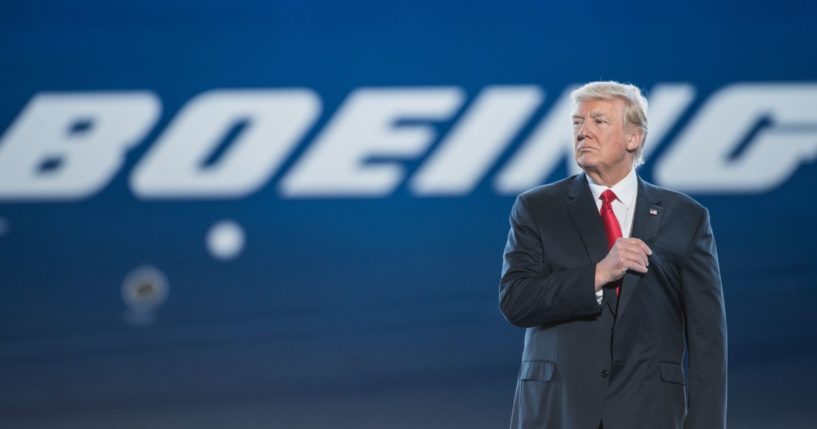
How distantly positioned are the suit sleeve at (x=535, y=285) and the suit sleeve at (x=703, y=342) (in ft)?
0.77

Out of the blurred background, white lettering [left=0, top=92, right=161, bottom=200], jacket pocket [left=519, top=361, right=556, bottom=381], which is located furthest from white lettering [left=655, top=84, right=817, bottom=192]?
jacket pocket [left=519, top=361, right=556, bottom=381]

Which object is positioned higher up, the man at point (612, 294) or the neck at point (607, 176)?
the neck at point (607, 176)

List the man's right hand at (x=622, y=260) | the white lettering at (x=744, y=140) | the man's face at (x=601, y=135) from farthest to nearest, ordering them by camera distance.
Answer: the white lettering at (x=744, y=140), the man's face at (x=601, y=135), the man's right hand at (x=622, y=260)

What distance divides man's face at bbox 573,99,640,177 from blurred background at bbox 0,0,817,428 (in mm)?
2384

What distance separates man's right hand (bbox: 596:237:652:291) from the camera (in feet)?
7.32

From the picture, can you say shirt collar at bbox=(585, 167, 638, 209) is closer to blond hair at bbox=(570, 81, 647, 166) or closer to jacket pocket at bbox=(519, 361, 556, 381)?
blond hair at bbox=(570, 81, 647, 166)

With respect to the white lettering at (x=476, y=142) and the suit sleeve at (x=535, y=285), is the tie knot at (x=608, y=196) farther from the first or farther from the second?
the white lettering at (x=476, y=142)

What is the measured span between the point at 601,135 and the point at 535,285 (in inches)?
14.7

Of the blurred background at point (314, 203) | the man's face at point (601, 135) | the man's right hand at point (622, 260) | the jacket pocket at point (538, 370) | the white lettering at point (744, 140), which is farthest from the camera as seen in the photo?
the white lettering at point (744, 140)

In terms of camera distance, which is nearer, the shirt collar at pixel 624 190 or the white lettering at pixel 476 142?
the shirt collar at pixel 624 190

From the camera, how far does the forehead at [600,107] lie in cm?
245

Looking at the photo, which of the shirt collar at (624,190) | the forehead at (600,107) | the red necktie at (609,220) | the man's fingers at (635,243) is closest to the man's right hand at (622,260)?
the man's fingers at (635,243)

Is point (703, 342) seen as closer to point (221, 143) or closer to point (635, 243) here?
point (635, 243)

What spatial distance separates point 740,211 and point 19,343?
10.4ft
